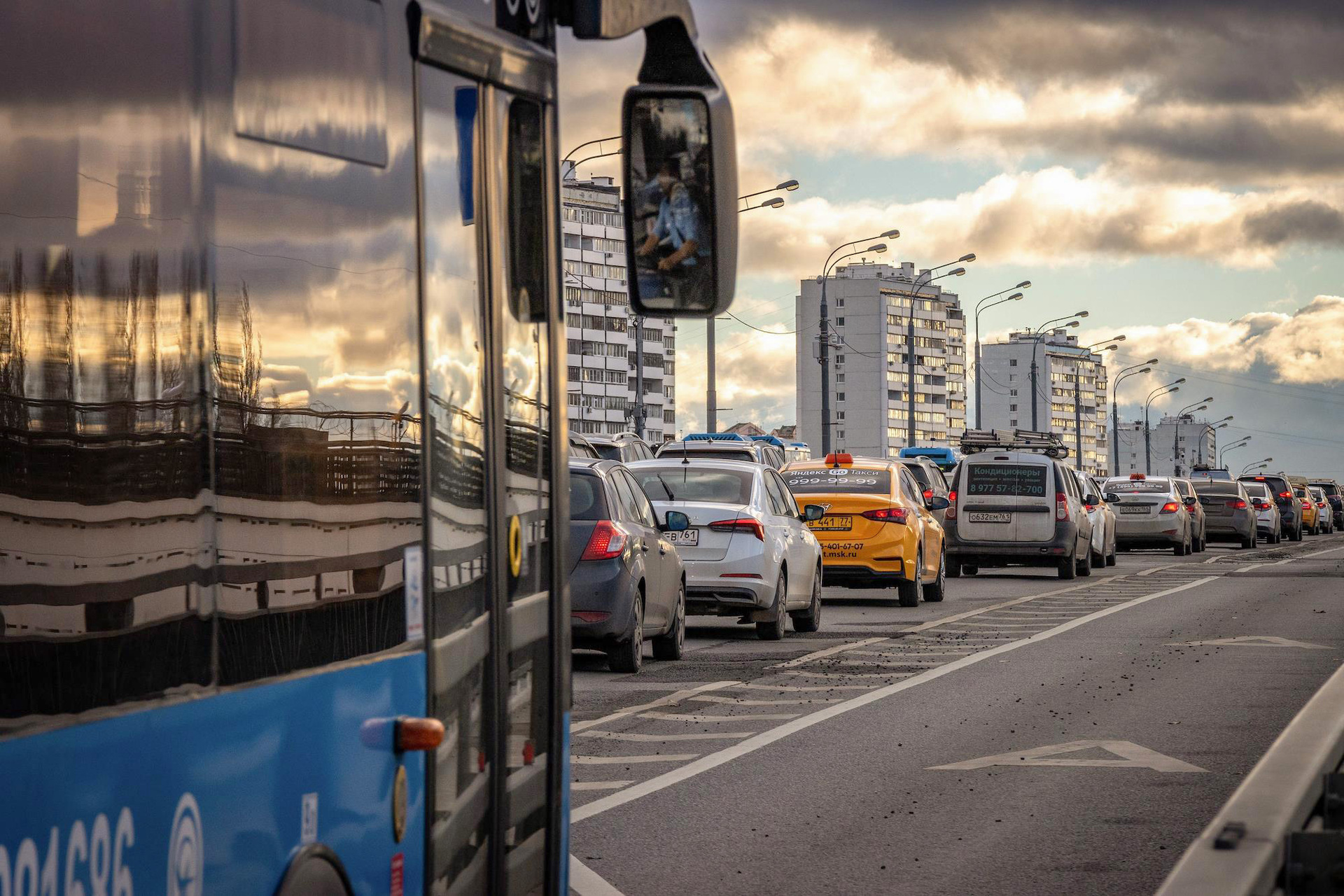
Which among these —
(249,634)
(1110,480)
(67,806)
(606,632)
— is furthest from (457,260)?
(1110,480)

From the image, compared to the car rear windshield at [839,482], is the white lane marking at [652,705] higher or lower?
lower

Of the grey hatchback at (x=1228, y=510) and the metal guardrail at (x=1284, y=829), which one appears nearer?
the metal guardrail at (x=1284, y=829)

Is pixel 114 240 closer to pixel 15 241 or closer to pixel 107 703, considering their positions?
pixel 15 241

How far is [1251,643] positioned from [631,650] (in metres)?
6.19

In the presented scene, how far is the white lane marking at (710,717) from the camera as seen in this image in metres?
11.9

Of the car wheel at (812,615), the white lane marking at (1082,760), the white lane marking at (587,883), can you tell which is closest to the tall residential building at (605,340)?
the car wheel at (812,615)

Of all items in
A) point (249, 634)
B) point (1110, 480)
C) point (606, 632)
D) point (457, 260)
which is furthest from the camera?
point (1110, 480)

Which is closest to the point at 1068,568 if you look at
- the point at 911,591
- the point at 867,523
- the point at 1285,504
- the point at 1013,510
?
the point at 1013,510

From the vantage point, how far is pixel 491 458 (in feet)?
11.6

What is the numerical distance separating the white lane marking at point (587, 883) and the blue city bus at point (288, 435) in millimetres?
2913

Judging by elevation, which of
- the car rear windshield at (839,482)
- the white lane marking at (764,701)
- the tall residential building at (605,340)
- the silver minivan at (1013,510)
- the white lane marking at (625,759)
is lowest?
the white lane marking at (764,701)

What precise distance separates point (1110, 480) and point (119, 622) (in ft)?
153

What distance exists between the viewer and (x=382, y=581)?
119 inches

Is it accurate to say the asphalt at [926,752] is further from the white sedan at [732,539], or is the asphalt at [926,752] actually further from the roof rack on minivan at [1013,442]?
the roof rack on minivan at [1013,442]
